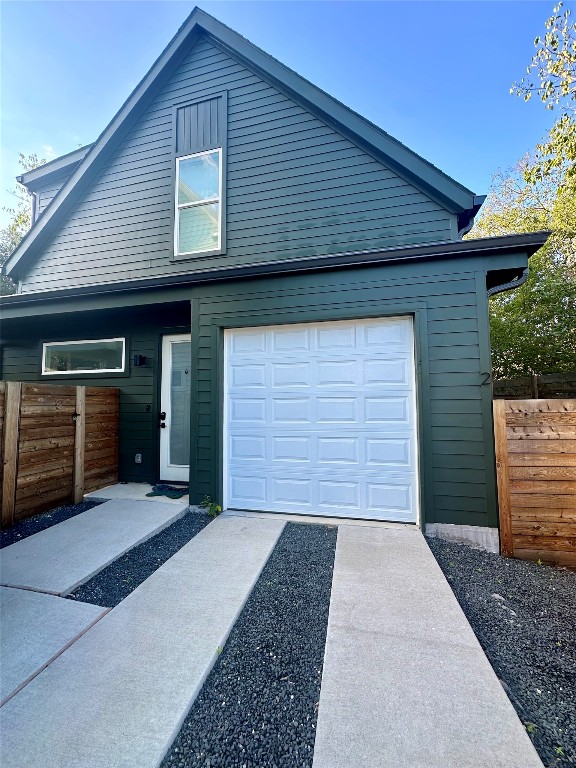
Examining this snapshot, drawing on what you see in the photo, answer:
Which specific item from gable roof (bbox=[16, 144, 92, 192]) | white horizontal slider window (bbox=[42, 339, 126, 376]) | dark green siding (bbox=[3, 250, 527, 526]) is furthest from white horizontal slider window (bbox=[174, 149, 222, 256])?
gable roof (bbox=[16, 144, 92, 192])

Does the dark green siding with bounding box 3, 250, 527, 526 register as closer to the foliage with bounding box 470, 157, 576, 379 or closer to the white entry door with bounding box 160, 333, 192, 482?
the white entry door with bounding box 160, 333, 192, 482

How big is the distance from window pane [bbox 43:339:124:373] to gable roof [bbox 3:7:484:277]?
1.58 m

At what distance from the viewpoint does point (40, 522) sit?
3678 millimetres

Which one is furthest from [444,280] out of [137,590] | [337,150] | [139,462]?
[139,462]

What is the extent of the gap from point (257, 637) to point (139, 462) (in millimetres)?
3954

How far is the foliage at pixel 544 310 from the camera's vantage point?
7.60 meters

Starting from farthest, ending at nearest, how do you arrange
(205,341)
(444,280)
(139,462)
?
(139,462) < (205,341) < (444,280)

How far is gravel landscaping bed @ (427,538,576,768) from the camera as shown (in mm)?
1469

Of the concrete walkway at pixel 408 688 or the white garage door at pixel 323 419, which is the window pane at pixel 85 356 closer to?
the white garage door at pixel 323 419

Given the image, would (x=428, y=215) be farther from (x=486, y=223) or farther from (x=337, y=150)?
(x=486, y=223)

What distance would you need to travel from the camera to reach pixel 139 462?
207 inches

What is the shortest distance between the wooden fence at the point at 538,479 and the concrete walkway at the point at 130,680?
2.43 metres

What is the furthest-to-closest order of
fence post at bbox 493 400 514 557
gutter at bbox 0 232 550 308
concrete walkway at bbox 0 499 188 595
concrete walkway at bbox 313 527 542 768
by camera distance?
gutter at bbox 0 232 550 308 → fence post at bbox 493 400 514 557 → concrete walkway at bbox 0 499 188 595 → concrete walkway at bbox 313 527 542 768

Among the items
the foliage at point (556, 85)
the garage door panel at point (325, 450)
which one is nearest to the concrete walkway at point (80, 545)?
the garage door panel at point (325, 450)
